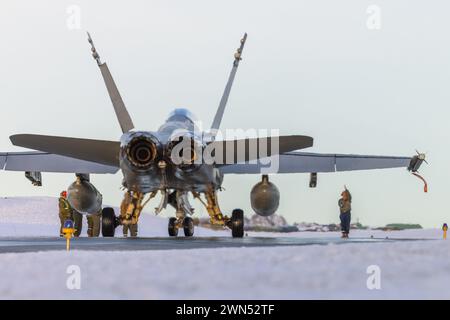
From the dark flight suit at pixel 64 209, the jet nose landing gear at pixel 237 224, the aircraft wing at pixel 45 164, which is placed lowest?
the jet nose landing gear at pixel 237 224

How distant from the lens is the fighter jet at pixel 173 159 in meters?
16.0

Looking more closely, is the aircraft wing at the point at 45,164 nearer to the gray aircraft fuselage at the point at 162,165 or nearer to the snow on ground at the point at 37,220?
the snow on ground at the point at 37,220

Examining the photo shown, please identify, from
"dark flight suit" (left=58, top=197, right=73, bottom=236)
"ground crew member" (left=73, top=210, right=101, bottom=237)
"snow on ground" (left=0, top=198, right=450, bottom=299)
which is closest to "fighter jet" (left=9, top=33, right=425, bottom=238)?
"dark flight suit" (left=58, top=197, right=73, bottom=236)

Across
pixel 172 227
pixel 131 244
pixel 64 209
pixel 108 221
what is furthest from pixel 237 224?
pixel 131 244

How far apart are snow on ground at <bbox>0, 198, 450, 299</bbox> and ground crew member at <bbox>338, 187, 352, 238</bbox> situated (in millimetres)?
12871

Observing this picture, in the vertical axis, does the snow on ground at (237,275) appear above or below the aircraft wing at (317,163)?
below

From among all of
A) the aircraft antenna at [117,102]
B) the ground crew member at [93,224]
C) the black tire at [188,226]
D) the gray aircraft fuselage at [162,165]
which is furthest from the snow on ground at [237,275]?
the black tire at [188,226]

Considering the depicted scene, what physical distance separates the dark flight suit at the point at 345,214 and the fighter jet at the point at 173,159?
1.94 metres

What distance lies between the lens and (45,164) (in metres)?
23.9
